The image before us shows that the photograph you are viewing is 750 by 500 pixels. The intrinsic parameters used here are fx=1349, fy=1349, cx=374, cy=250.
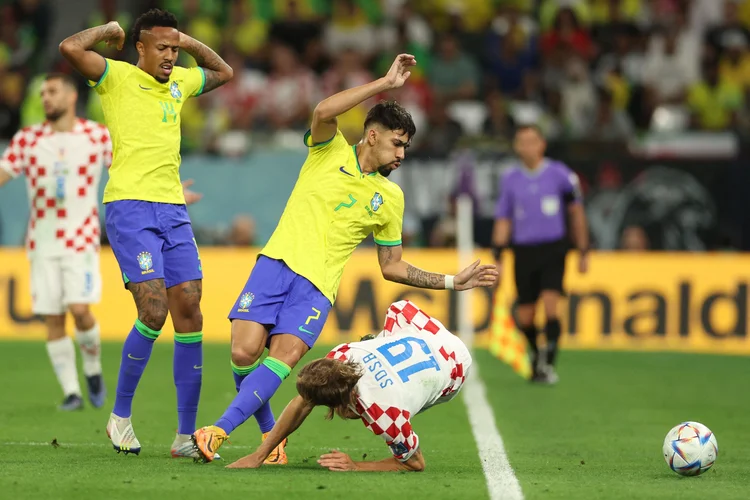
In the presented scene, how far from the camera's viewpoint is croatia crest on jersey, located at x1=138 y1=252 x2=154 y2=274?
7785mm

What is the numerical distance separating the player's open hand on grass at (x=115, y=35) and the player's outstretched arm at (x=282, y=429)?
231cm

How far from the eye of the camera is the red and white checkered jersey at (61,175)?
35.0 ft

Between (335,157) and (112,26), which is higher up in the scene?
(112,26)

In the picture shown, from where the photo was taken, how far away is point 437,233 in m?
17.9

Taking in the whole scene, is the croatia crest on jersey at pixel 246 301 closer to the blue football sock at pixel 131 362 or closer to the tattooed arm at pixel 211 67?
the blue football sock at pixel 131 362

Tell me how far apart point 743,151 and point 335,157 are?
11387mm

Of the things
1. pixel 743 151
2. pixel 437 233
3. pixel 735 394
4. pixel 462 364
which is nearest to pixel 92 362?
pixel 462 364

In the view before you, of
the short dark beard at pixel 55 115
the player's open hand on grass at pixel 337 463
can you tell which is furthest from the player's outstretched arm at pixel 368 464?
the short dark beard at pixel 55 115

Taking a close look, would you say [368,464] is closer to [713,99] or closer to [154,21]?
[154,21]

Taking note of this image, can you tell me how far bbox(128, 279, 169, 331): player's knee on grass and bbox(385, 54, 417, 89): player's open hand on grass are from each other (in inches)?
71.2

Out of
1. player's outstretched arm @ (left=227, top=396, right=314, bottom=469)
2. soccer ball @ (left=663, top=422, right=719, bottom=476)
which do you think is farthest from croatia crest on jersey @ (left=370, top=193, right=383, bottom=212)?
soccer ball @ (left=663, top=422, right=719, bottom=476)

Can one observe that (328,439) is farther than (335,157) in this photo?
Yes

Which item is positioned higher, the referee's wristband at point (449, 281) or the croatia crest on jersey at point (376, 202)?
the croatia crest on jersey at point (376, 202)

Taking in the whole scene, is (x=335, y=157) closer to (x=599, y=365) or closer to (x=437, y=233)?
(x=599, y=365)
